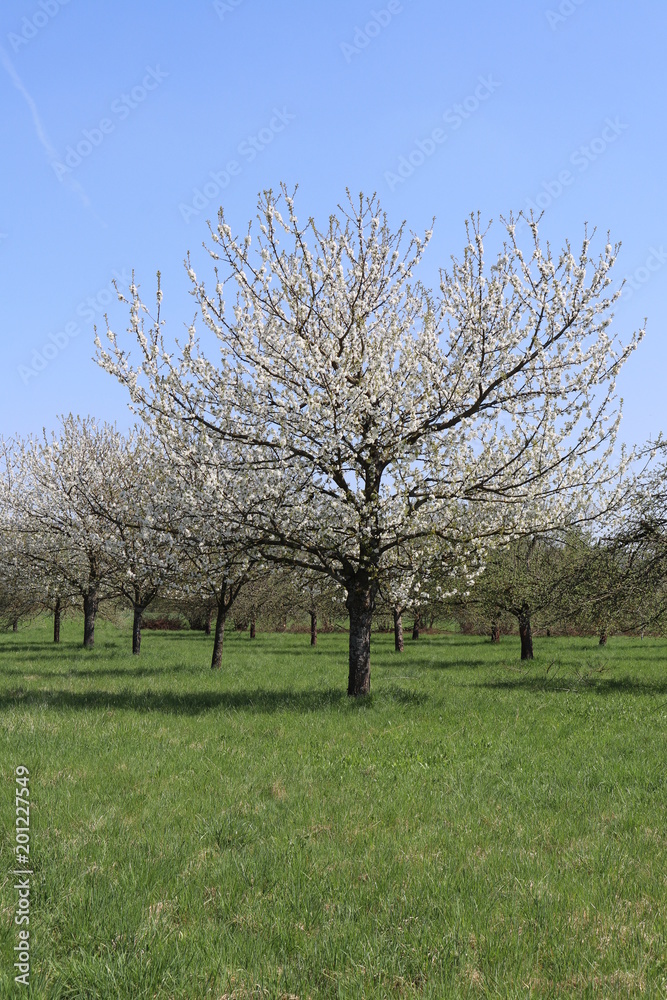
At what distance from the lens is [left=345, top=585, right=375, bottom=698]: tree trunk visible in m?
15.0

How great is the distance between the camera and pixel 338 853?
5879mm

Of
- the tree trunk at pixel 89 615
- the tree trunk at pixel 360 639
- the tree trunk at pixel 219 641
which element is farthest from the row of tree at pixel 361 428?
the tree trunk at pixel 89 615

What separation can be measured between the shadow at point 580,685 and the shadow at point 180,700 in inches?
220

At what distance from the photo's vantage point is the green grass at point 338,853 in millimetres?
4207

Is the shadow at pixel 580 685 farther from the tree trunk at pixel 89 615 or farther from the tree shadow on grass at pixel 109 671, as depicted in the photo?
the tree trunk at pixel 89 615

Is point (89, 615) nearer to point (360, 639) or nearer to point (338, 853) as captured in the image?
point (360, 639)

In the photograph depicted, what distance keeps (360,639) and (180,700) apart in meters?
4.38

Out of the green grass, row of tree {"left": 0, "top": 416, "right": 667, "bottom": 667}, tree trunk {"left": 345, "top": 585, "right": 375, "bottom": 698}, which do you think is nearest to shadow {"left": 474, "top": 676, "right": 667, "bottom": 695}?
row of tree {"left": 0, "top": 416, "right": 667, "bottom": 667}

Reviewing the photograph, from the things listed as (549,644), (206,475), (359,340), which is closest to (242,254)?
(359,340)

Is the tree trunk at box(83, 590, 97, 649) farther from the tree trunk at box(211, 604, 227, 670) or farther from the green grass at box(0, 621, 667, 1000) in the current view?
the green grass at box(0, 621, 667, 1000)

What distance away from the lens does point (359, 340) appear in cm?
1409

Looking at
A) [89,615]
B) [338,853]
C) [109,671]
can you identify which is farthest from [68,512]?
[338,853]

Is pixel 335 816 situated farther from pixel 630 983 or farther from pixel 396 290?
pixel 396 290

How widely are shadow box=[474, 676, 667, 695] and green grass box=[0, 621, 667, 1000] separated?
4561 mm
